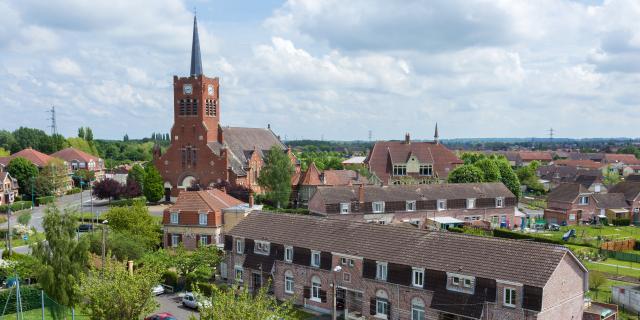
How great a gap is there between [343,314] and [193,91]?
57.0 meters

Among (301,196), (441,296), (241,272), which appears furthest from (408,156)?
(441,296)

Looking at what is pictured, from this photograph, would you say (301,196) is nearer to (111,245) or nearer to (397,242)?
(111,245)

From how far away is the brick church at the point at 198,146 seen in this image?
8225cm

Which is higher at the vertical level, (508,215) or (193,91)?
(193,91)

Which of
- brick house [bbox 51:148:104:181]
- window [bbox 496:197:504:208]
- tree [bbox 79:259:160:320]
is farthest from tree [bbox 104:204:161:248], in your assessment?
brick house [bbox 51:148:104:181]

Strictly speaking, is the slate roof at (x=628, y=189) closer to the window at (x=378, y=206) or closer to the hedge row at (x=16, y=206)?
the window at (x=378, y=206)

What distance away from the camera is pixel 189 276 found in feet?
134

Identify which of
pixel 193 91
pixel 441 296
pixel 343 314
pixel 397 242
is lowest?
pixel 343 314

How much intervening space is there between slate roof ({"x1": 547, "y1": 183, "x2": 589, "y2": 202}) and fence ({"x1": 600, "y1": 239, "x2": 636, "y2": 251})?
19152 mm

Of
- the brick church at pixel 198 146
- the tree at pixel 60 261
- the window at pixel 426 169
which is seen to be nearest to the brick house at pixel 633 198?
the window at pixel 426 169

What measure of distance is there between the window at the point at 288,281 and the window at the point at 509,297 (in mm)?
14551

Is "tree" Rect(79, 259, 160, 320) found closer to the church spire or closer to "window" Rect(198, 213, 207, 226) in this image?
"window" Rect(198, 213, 207, 226)

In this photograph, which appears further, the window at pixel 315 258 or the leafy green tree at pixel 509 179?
the leafy green tree at pixel 509 179

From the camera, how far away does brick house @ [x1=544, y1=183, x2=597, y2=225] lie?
75.6 meters
